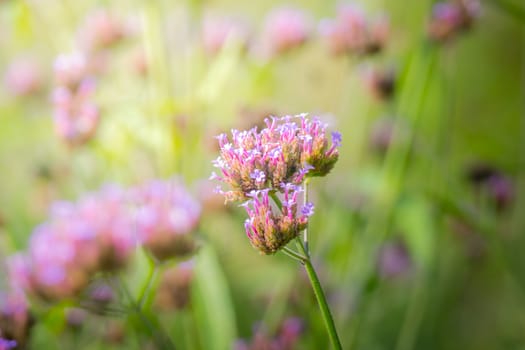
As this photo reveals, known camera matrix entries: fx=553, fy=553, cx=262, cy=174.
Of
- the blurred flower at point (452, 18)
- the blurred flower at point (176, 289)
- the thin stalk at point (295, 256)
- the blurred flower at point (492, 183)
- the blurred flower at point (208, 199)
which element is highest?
the blurred flower at point (452, 18)

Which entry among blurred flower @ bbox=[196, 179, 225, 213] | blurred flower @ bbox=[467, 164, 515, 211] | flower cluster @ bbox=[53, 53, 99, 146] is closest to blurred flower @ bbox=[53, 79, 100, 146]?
flower cluster @ bbox=[53, 53, 99, 146]

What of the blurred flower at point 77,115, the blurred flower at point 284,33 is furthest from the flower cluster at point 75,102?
the blurred flower at point 284,33

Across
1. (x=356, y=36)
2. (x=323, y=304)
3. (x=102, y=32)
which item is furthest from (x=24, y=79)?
(x=323, y=304)

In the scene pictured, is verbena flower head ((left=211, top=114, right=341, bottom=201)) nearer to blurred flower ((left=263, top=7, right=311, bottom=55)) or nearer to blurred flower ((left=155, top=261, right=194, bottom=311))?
blurred flower ((left=155, top=261, right=194, bottom=311))

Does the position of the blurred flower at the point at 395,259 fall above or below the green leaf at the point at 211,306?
below

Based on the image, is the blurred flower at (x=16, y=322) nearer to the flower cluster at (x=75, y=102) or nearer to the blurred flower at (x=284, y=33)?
the flower cluster at (x=75, y=102)

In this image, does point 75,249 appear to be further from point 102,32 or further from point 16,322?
point 102,32

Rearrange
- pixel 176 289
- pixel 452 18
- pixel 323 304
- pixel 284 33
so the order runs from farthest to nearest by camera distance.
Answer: pixel 284 33 < pixel 452 18 < pixel 176 289 < pixel 323 304
